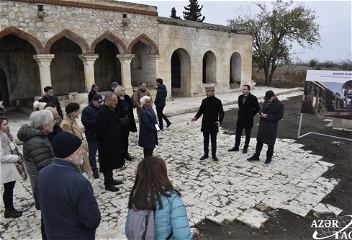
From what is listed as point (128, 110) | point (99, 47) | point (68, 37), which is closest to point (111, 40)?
point (68, 37)

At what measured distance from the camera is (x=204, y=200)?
4.78 meters

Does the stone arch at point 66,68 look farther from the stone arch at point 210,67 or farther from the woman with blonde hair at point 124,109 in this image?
the woman with blonde hair at point 124,109

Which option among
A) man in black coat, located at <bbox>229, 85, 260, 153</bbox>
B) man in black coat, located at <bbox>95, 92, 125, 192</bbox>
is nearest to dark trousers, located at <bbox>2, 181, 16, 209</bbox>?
man in black coat, located at <bbox>95, 92, 125, 192</bbox>

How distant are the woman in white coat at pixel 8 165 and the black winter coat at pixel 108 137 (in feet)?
4.03

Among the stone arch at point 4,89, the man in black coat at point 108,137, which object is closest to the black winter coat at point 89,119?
the man in black coat at point 108,137

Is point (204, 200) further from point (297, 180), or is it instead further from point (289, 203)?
point (297, 180)

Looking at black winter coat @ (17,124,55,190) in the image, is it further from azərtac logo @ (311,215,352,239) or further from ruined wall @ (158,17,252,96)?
ruined wall @ (158,17,252,96)

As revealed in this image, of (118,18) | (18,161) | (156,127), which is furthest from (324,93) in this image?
(118,18)

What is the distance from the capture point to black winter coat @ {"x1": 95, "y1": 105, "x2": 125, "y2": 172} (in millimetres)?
4848

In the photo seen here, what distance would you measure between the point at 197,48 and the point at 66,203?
15.7 m

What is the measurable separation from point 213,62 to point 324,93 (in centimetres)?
1119

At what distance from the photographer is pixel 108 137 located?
4.91 meters

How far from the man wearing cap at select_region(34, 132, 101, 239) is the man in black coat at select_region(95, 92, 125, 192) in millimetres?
2485

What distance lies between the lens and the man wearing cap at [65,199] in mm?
2234
